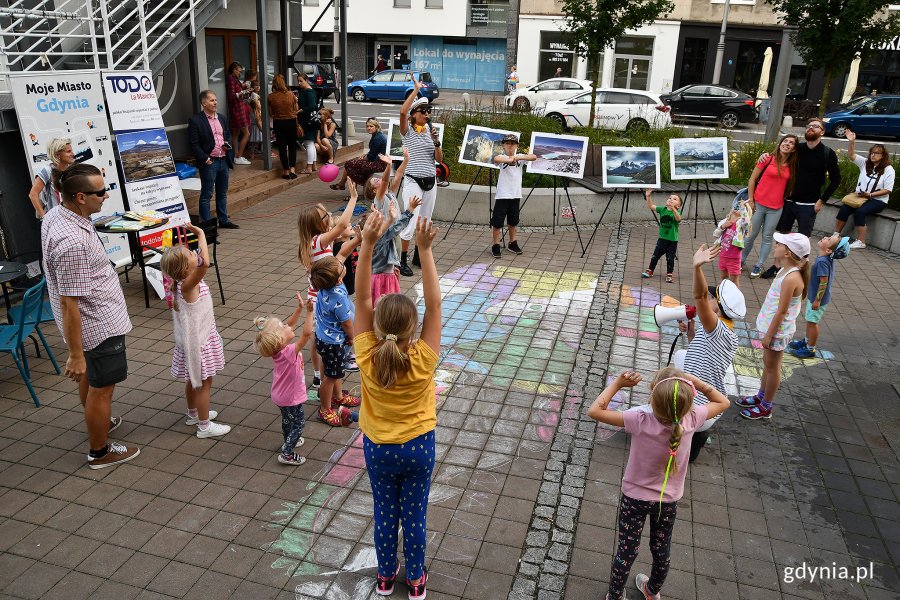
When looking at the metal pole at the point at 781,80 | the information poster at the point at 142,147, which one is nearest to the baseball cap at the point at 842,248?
the information poster at the point at 142,147

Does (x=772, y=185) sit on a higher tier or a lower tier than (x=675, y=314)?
higher

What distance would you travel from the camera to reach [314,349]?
592 cm

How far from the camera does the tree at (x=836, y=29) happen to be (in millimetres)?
13539

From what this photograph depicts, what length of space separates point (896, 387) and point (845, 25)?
1008cm

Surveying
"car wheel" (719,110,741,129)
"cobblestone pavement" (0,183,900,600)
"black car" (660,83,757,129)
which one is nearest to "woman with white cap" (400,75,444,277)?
"cobblestone pavement" (0,183,900,600)

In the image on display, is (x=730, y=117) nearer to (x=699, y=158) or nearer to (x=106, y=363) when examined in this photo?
(x=699, y=158)

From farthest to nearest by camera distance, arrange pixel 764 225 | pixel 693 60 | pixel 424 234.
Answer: pixel 693 60, pixel 764 225, pixel 424 234

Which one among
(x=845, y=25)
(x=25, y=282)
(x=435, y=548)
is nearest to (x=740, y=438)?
(x=435, y=548)

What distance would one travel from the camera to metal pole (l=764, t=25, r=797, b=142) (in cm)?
1416

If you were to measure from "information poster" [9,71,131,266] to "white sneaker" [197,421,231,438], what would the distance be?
156 inches

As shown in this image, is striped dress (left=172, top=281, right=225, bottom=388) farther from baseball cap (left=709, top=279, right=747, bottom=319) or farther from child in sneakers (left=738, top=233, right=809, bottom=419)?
child in sneakers (left=738, top=233, right=809, bottom=419)

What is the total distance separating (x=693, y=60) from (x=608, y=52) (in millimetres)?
3990

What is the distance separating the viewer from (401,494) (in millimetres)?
3557

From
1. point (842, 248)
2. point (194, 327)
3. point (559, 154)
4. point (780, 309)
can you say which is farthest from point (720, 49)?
point (194, 327)
